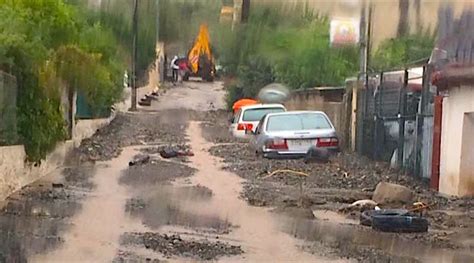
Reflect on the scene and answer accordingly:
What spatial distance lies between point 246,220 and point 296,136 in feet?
26.5

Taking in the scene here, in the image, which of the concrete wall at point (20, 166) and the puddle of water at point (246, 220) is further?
the concrete wall at point (20, 166)

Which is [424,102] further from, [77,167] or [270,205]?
[77,167]

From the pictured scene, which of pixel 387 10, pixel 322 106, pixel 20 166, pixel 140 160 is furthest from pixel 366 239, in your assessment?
pixel 322 106

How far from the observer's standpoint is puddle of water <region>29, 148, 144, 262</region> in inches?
372

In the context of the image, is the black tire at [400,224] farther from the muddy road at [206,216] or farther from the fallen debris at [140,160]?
the fallen debris at [140,160]

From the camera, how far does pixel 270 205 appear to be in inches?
Answer: 549

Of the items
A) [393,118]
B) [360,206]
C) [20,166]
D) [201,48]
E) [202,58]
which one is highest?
[201,48]

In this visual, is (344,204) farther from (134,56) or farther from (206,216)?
(134,56)

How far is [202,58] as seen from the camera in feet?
59.1

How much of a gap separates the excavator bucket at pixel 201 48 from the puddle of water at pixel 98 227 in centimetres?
252

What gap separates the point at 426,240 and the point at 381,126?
917cm

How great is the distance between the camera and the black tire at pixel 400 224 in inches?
445

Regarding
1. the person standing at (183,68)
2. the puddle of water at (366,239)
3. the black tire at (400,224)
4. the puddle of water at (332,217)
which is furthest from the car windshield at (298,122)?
the black tire at (400,224)

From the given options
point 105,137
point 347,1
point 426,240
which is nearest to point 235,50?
point 347,1
